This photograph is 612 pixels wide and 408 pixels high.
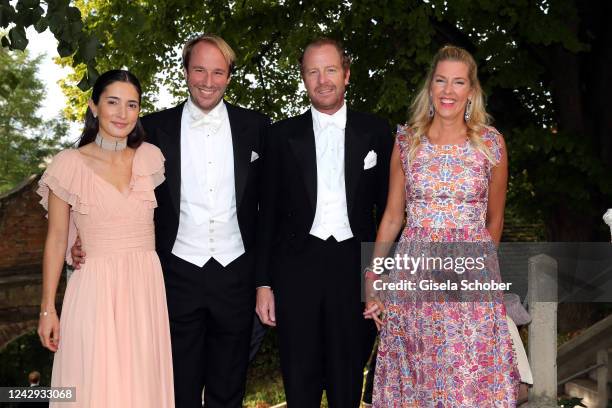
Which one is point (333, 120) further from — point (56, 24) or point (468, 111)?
point (56, 24)

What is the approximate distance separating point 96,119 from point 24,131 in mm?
47021

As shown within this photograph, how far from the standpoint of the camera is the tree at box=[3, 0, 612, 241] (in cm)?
1162

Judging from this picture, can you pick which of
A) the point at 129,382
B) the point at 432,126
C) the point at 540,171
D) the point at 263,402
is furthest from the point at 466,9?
the point at 263,402

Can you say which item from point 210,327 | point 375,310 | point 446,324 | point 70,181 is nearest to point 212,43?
point 70,181

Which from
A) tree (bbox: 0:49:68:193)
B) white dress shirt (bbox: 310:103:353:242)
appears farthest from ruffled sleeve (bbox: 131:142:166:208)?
tree (bbox: 0:49:68:193)

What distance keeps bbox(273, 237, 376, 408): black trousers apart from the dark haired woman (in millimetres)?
666

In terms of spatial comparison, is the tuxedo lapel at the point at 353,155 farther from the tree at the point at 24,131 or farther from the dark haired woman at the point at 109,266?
the tree at the point at 24,131

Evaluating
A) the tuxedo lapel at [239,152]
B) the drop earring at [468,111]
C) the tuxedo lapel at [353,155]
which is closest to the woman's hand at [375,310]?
the tuxedo lapel at [353,155]

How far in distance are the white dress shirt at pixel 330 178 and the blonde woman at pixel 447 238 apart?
257 millimetres

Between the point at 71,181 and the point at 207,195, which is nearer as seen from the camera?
the point at 71,181

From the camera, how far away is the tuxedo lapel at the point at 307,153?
4.19 meters

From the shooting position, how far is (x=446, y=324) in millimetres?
3785

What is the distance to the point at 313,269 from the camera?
13.5 feet

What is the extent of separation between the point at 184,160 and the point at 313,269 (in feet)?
3.16
